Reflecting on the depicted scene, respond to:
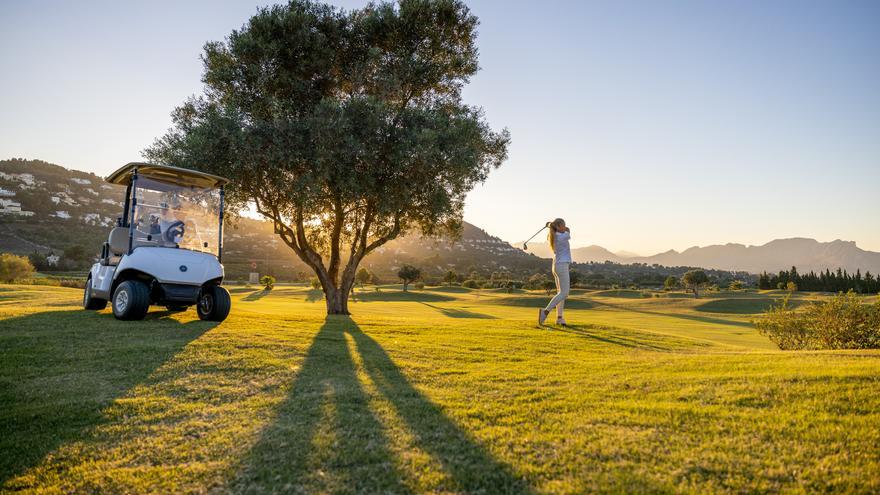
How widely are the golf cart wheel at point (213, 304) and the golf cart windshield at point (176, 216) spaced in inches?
44.3

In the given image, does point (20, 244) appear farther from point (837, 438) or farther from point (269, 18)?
point (837, 438)

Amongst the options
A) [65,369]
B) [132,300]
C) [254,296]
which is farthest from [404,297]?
[65,369]

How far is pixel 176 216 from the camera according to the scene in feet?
42.8

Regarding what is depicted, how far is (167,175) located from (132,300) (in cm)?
349

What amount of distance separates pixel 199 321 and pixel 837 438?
1295 cm

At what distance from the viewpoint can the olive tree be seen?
631 inches

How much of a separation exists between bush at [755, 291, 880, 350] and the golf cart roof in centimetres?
1770

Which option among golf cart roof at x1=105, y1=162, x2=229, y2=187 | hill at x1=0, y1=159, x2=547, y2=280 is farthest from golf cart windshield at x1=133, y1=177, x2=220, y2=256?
hill at x1=0, y1=159, x2=547, y2=280

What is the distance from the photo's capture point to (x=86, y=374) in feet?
23.3

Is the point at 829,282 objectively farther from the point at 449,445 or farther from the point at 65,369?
the point at 65,369

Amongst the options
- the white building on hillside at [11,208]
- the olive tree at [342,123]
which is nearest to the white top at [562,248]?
the olive tree at [342,123]

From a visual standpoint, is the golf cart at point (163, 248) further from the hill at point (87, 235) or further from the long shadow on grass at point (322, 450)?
the hill at point (87, 235)

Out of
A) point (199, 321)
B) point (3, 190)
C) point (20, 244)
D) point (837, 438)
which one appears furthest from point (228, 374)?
point (3, 190)

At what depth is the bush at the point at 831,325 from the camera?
12.8 m
